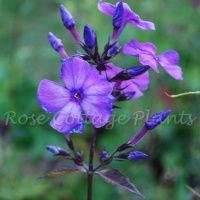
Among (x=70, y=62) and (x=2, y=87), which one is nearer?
(x=70, y=62)

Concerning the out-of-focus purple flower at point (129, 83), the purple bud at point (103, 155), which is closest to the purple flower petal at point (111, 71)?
the out-of-focus purple flower at point (129, 83)

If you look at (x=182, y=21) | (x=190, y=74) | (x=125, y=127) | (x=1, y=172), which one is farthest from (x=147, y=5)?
(x=1, y=172)

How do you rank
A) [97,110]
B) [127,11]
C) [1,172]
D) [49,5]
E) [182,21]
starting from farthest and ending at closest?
[49,5] < [182,21] < [1,172] < [127,11] < [97,110]

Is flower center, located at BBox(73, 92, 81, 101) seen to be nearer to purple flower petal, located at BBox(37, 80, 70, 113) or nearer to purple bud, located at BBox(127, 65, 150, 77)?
purple flower petal, located at BBox(37, 80, 70, 113)

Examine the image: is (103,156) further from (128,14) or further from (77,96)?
(128,14)

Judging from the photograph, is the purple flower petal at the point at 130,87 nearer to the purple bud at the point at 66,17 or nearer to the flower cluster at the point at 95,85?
the flower cluster at the point at 95,85

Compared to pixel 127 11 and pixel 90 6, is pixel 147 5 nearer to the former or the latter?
pixel 90 6

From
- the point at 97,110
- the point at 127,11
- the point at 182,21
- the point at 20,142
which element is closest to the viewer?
the point at 97,110
